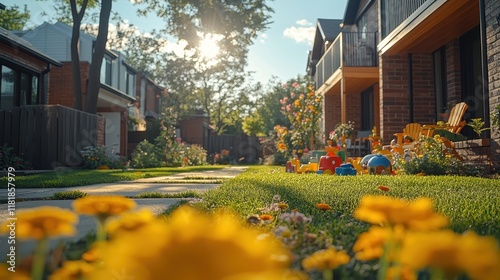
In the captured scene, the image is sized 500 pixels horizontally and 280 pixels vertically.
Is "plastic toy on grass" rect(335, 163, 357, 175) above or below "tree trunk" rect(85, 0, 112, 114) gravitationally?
below

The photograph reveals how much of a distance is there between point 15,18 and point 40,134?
73.3ft

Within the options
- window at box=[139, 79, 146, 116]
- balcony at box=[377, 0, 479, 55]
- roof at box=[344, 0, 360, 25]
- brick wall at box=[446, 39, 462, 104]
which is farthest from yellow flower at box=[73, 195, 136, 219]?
window at box=[139, 79, 146, 116]

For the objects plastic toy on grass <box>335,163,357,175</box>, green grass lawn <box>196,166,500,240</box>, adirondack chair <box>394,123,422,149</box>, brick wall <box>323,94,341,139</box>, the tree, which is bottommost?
green grass lawn <box>196,166,500,240</box>

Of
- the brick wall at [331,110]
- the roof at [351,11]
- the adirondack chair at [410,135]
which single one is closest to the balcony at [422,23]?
the adirondack chair at [410,135]

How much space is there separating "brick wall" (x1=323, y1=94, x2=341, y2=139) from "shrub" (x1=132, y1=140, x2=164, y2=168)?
641 cm

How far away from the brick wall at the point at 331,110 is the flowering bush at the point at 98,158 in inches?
317

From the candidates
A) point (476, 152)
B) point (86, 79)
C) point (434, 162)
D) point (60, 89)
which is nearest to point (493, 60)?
point (476, 152)

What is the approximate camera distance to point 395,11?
9227mm

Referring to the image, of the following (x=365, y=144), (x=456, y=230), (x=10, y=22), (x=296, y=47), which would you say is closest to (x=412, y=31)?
(x=365, y=144)

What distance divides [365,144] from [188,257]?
13751 mm

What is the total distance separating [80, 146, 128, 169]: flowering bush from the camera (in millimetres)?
10906

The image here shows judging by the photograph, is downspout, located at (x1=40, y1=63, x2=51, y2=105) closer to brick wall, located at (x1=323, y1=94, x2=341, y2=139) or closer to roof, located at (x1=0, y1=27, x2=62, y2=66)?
roof, located at (x1=0, y1=27, x2=62, y2=66)

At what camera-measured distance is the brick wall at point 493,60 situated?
557 cm

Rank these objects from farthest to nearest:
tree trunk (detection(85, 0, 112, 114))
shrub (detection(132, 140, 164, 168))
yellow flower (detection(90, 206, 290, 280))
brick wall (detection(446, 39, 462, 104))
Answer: shrub (detection(132, 140, 164, 168)) → tree trunk (detection(85, 0, 112, 114)) → brick wall (detection(446, 39, 462, 104)) → yellow flower (detection(90, 206, 290, 280))
